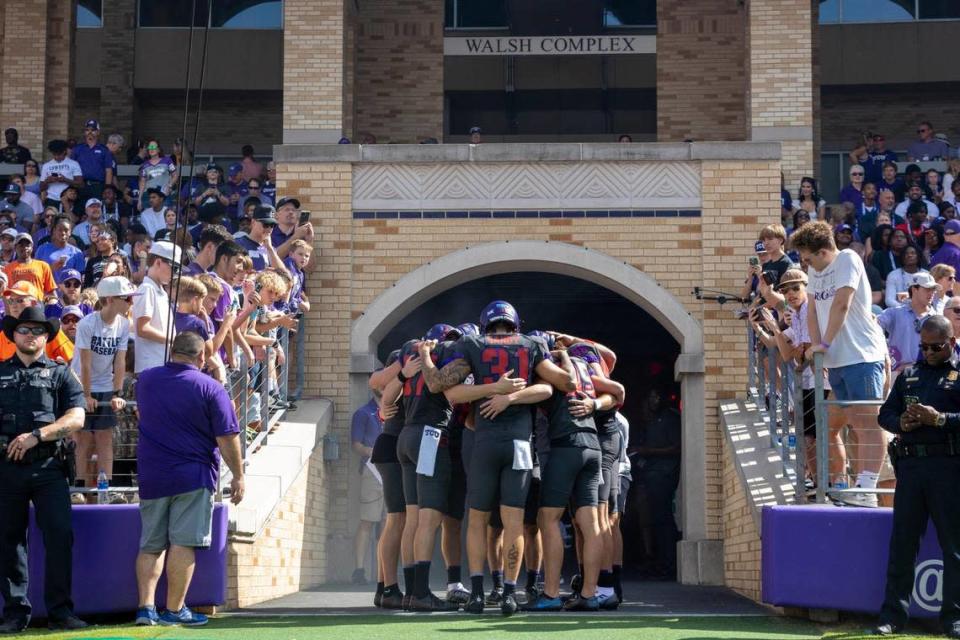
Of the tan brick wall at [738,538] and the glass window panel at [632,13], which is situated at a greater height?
the glass window panel at [632,13]

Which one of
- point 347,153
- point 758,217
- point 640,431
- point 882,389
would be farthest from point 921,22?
point 882,389

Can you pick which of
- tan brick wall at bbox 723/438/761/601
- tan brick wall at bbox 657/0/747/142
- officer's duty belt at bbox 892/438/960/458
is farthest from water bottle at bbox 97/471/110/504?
tan brick wall at bbox 657/0/747/142

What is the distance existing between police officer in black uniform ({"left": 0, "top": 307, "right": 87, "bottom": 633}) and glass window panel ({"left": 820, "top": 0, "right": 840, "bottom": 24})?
19808 millimetres

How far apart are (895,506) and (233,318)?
5.09 m

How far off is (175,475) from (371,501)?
549 cm

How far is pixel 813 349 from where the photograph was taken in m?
10.1

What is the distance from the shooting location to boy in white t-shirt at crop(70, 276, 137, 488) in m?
10.5

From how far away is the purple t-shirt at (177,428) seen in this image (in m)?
9.15

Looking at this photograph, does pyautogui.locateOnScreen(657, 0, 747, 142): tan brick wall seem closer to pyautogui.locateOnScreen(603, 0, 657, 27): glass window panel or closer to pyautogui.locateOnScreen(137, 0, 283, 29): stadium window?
pyautogui.locateOnScreen(603, 0, 657, 27): glass window panel

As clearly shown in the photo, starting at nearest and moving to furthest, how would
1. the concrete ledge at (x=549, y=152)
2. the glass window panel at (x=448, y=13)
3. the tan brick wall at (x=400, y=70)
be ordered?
1. the concrete ledge at (x=549, y=152)
2. the tan brick wall at (x=400, y=70)
3. the glass window panel at (x=448, y=13)

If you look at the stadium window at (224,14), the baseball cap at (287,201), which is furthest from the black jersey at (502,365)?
the stadium window at (224,14)

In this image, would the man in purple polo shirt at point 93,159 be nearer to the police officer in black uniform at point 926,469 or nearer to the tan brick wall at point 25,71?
the tan brick wall at point 25,71

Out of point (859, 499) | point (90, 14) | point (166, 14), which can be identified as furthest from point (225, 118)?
point (859, 499)

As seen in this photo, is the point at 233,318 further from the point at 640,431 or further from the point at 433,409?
the point at 640,431
